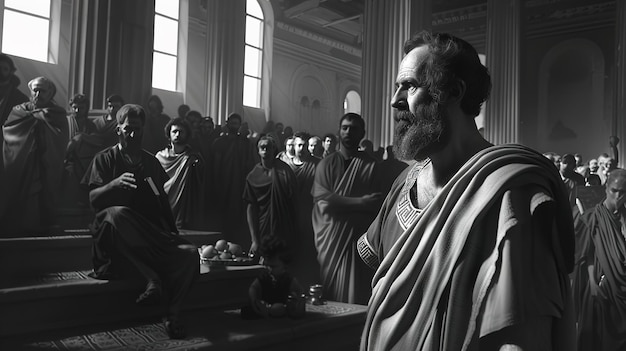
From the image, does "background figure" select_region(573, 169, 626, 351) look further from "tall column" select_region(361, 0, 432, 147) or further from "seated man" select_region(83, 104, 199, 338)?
"tall column" select_region(361, 0, 432, 147)

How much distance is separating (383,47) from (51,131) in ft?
17.5

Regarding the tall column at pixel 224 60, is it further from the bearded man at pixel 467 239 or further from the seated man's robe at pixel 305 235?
the bearded man at pixel 467 239

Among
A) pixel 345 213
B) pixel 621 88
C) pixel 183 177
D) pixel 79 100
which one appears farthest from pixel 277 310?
pixel 621 88

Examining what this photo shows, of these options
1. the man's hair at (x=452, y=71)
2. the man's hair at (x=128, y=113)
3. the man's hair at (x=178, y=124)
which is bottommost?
the man's hair at (x=452, y=71)

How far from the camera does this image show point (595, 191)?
637cm

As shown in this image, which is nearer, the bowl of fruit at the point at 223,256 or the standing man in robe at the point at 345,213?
the bowl of fruit at the point at 223,256

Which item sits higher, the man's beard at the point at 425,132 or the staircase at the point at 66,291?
the man's beard at the point at 425,132

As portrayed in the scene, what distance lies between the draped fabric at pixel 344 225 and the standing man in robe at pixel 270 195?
1.93ft

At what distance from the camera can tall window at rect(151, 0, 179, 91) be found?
1257cm

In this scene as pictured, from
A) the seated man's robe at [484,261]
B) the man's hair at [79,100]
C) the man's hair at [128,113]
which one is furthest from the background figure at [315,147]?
the seated man's robe at [484,261]

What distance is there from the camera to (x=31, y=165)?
4586 mm

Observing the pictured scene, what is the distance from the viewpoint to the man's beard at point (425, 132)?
4.26ft

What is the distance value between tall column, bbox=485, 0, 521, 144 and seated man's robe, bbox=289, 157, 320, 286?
6.08 meters

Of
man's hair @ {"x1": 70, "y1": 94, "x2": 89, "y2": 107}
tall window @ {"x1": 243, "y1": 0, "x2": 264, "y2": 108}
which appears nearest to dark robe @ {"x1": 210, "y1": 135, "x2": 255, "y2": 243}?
man's hair @ {"x1": 70, "y1": 94, "x2": 89, "y2": 107}
